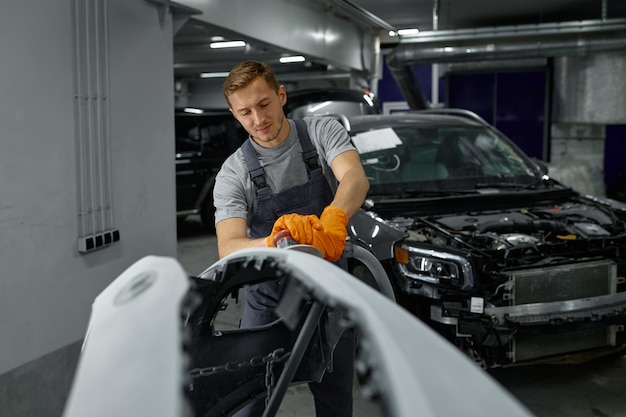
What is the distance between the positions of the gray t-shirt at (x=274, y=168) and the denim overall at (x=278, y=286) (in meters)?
0.03

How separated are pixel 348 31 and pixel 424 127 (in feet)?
20.7

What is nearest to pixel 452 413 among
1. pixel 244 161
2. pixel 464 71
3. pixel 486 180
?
pixel 244 161

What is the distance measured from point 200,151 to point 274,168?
6.52 m

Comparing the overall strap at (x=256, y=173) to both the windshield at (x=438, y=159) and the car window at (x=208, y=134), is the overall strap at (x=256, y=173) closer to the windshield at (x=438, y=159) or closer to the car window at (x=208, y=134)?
the windshield at (x=438, y=159)

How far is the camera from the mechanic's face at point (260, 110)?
227 cm

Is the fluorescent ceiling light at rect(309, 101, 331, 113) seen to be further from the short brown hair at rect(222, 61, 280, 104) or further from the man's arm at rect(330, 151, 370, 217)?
the short brown hair at rect(222, 61, 280, 104)

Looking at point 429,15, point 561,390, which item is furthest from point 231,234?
point 429,15

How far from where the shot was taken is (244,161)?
2445 millimetres

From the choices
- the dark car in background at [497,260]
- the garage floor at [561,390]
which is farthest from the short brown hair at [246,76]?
the garage floor at [561,390]

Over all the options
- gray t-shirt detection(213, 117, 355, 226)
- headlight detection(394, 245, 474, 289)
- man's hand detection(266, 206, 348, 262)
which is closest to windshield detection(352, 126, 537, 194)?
headlight detection(394, 245, 474, 289)

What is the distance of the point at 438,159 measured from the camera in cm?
481

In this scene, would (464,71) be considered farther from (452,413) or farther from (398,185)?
(452,413)

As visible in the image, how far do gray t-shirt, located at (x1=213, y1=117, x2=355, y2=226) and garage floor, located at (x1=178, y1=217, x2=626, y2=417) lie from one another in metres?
1.63

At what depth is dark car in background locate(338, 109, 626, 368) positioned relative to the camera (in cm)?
346
